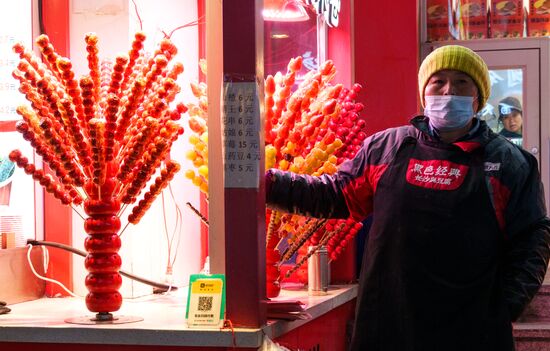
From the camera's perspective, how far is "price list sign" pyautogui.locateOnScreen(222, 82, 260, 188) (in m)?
2.88

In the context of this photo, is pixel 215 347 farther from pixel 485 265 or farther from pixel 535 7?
pixel 535 7

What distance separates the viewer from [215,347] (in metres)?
2.82

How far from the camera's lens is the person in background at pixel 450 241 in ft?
9.95

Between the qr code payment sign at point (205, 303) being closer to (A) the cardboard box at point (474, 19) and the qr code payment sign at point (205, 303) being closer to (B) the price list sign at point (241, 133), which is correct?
(B) the price list sign at point (241, 133)

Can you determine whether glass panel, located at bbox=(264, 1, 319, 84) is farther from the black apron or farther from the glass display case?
the black apron

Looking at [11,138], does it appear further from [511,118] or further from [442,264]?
[511,118]

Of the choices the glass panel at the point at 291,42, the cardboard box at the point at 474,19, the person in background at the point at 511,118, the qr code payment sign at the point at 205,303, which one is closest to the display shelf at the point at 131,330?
the qr code payment sign at the point at 205,303

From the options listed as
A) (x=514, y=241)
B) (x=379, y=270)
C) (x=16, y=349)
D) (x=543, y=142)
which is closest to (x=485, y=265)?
(x=514, y=241)

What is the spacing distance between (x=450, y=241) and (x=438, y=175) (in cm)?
22

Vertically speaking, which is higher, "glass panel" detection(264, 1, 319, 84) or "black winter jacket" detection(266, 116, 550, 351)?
"glass panel" detection(264, 1, 319, 84)

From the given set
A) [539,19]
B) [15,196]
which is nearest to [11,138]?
[15,196]

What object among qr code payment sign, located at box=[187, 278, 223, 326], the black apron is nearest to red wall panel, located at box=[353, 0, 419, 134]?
the black apron

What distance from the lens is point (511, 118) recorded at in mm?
7344

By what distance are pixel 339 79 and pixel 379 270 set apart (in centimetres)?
207
